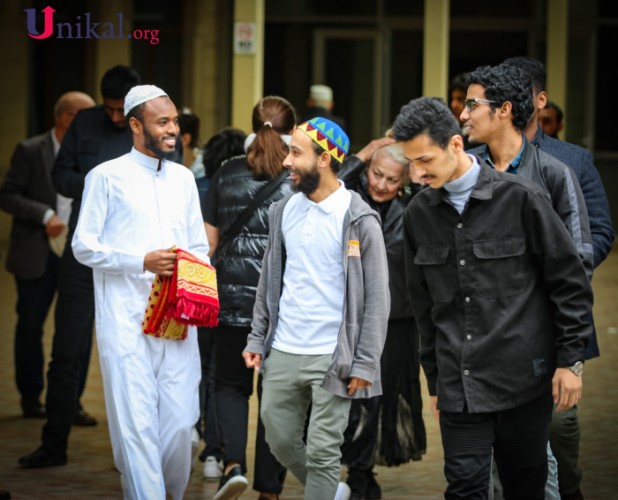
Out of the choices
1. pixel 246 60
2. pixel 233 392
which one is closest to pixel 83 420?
pixel 233 392

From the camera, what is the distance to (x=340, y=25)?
24.4 meters

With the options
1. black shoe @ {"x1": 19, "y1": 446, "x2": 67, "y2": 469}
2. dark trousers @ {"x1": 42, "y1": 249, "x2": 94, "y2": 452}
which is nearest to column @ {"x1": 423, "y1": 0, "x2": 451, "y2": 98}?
dark trousers @ {"x1": 42, "y1": 249, "x2": 94, "y2": 452}

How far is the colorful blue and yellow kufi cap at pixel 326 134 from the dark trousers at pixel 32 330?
157 inches

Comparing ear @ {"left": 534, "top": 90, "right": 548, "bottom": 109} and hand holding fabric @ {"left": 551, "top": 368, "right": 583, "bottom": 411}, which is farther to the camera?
ear @ {"left": 534, "top": 90, "right": 548, "bottom": 109}

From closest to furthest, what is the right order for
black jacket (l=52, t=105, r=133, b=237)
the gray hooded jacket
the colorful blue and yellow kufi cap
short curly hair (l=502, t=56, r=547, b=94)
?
1. the gray hooded jacket
2. the colorful blue and yellow kufi cap
3. short curly hair (l=502, t=56, r=547, b=94)
4. black jacket (l=52, t=105, r=133, b=237)

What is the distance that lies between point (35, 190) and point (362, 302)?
4.28 meters

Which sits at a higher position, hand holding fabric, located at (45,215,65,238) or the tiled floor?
hand holding fabric, located at (45,215,65,238)

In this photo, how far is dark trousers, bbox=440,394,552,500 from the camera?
17.7 feet

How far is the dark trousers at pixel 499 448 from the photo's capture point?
5383 mm

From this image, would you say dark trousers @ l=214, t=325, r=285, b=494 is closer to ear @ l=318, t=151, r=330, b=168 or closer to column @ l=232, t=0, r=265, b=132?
ear @ l=318, t=151, r=330, b=168

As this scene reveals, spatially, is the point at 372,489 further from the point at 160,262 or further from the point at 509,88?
the point at 509,88

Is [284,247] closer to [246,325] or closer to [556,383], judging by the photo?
[246,325]

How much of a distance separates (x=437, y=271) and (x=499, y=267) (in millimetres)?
251

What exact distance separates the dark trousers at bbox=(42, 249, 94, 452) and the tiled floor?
259 millimetres
